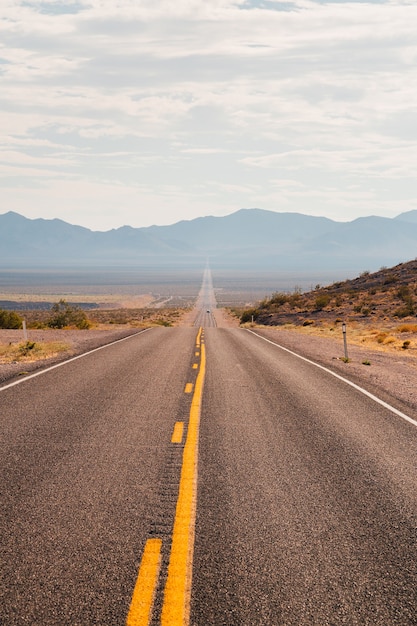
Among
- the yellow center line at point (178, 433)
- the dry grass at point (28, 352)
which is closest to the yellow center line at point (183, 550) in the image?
the yellow center line at point (178, 433)

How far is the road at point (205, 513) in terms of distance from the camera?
3.62 m

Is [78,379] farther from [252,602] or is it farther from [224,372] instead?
[252,602]

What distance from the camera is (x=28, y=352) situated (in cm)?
1820

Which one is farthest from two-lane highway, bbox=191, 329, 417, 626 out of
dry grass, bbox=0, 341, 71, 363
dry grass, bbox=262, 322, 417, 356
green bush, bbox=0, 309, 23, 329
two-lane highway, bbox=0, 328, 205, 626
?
green bush, bbox=0, 309, 23, 329

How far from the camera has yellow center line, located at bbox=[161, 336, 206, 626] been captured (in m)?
3.50

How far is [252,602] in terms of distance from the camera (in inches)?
143

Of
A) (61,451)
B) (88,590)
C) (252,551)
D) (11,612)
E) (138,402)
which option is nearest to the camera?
(11,612)

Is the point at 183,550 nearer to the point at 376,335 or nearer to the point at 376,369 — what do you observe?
the point at 376,369

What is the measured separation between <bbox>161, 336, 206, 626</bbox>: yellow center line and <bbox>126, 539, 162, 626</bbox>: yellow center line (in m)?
0.10

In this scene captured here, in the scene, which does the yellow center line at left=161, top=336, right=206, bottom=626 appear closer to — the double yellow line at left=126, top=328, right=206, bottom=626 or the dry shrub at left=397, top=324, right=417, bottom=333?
the double yellow line at left=126, top=328, right=206, bottom=626

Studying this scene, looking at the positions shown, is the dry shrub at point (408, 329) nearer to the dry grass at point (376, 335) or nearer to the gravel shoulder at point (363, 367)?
the dry grass at point (376, 335)

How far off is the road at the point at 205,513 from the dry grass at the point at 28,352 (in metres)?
6.91

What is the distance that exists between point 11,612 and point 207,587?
132 cm

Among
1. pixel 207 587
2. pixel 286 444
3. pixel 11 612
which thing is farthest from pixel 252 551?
pixel 286 444
